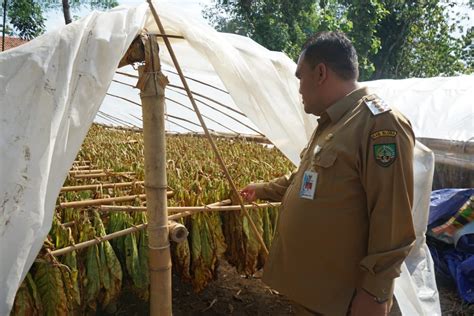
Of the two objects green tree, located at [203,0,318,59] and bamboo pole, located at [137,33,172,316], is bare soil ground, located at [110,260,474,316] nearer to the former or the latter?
bamboo pole, located at [137,33,172,316]

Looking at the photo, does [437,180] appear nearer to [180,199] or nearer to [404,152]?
[180,199]

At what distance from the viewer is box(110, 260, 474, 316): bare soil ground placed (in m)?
3.74

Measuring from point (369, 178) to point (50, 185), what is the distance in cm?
131

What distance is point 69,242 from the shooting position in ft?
7.84

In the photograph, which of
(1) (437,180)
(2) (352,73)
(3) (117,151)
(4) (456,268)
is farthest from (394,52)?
(2) (352,73)

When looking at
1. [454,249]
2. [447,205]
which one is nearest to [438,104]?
[447,205]

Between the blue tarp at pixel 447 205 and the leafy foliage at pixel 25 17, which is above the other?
the leafy foliage at pixel 25 17

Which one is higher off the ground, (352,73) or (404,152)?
(352,73)

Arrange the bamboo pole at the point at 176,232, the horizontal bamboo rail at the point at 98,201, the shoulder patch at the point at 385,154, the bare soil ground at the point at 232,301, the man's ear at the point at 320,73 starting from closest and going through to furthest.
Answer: the shoulder patch at the point at 385,154 < the man's ear at the point at 320,73 < the bamboo pole at the point at 176,232 < the horizontal bamboo rail at the point at 98,201 < the bare soil ground at the point at 232,301

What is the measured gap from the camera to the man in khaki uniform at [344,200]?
1.62 meters

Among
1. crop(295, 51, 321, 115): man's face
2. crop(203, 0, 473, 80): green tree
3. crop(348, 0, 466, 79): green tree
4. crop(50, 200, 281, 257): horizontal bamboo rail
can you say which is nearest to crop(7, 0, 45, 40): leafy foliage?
crop(203, 0, 473, 80): green tree

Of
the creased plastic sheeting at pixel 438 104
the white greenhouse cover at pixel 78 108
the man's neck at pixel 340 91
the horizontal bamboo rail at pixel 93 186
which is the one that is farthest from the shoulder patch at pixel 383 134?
the creased plastic sheeting at pixel 438 104

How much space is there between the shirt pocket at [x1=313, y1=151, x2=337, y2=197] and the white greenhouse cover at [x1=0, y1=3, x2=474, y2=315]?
2.51ft

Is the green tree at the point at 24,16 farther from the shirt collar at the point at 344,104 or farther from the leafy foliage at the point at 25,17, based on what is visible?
the shirt collar at the point at 344,104
